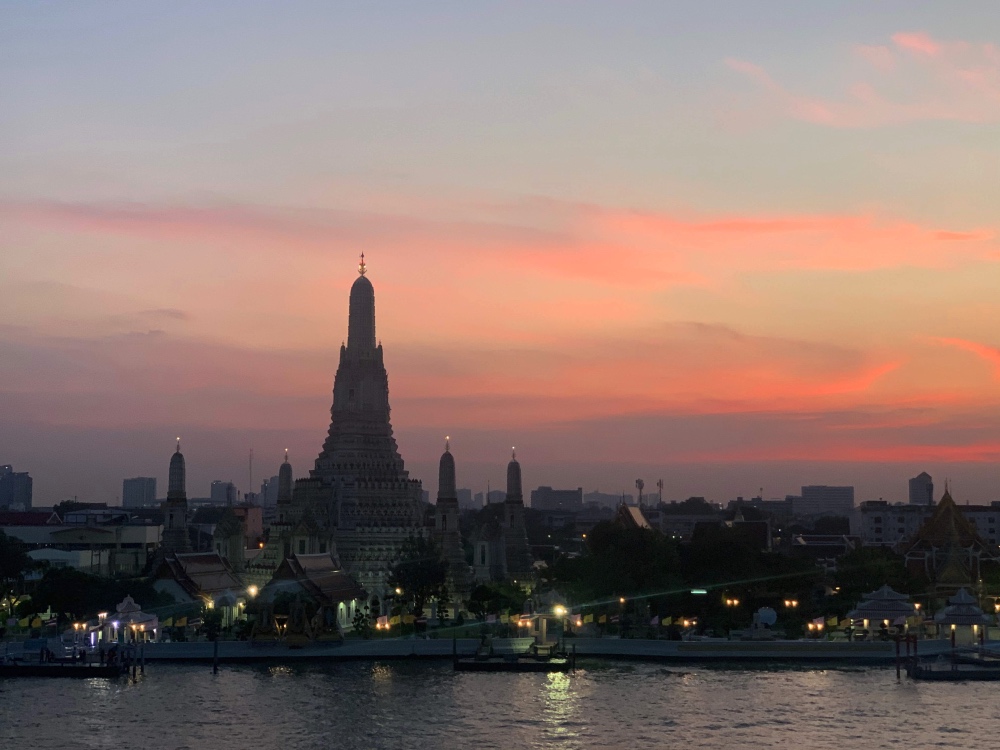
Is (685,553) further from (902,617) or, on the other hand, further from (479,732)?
(479,732)

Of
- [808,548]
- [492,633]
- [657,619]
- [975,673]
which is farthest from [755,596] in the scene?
[808,548]

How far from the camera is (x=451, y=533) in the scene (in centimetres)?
10338

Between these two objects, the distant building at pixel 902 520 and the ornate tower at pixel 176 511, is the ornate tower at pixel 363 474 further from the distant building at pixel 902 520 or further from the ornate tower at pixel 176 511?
the distant building at pixel 902 520

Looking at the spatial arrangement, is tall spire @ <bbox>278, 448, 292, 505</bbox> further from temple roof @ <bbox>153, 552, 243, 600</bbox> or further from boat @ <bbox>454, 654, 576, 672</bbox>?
boat @ <bbox>454, 654, 576, 672</bbox>

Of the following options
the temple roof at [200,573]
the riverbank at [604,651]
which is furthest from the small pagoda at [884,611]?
the temple roof at [200,573]

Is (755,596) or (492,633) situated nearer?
(492,633)

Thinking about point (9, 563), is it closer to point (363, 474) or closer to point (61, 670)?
point (363, 474)

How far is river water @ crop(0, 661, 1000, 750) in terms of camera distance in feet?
164

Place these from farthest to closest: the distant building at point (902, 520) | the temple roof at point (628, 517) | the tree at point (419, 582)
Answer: the distant building at point (902, 520) < the temple roof at point (628, 517) < the tree at point (419, 582)

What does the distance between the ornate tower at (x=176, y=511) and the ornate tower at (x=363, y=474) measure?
8.52 m

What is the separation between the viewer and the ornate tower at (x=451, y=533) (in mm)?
99250

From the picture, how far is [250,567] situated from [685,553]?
30.7 m

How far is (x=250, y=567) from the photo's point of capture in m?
103

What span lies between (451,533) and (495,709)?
47.3 m
